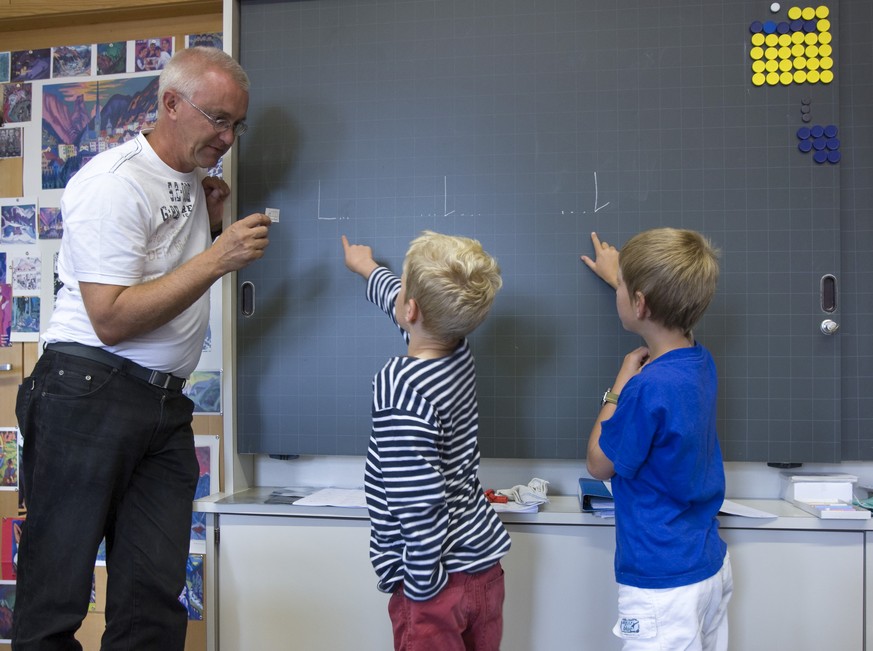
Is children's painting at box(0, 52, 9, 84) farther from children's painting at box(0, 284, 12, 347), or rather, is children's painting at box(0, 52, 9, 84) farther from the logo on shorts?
the logo on shorts

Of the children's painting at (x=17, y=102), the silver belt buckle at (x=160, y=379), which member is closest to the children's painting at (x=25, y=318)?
the children's painting at (x=17, y=102)

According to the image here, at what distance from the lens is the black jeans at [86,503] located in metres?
1.32

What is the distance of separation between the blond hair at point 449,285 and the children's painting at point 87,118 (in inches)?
55.5

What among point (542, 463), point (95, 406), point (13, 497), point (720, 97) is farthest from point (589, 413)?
point (13, 497)

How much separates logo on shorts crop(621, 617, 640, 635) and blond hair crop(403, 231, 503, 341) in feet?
2.09

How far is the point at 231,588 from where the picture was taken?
1.67 meters

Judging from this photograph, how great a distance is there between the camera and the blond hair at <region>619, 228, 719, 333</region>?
126cm

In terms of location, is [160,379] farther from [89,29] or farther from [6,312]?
[89,29]

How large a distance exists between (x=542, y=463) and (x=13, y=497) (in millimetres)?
1839

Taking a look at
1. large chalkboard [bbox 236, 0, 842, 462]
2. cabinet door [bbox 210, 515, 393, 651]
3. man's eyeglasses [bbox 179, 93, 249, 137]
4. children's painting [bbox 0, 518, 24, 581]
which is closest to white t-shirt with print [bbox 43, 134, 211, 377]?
man's eyeglasses [bbox 179, 93, 249, 137]

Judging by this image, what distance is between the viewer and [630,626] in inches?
49.6

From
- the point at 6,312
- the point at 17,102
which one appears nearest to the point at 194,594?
the point at 6,312

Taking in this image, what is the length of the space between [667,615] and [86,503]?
116 centimetres

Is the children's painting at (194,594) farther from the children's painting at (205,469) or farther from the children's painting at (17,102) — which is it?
the children's painting at (17,102)
